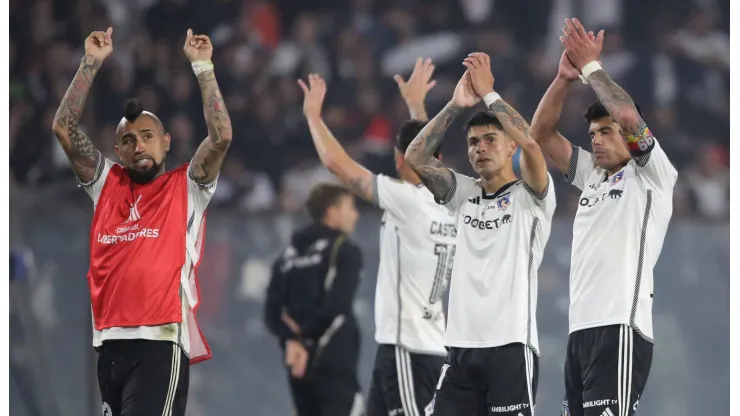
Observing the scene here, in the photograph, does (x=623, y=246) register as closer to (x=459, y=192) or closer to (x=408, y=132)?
(x=459, y=192)

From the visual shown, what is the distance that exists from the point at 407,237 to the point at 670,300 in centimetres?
417

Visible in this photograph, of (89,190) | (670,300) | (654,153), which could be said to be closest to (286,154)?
(670,300)

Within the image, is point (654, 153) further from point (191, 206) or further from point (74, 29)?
point (74, 29)

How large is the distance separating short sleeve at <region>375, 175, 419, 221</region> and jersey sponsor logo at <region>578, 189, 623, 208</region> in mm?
1525

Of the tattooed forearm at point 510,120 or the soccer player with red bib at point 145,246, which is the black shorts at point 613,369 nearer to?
the tattooed forearm at point 510,120

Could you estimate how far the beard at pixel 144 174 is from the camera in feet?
21.5

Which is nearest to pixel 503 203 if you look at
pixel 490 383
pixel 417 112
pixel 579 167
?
pixel 579 167

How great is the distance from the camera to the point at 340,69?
45.1 feet

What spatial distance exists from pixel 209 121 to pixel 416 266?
2161mm

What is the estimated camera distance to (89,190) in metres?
6.76

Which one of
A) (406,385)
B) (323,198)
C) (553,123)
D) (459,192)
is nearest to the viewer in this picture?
(459,192)

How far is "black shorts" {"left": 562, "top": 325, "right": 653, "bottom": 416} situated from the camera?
6152 millimetres

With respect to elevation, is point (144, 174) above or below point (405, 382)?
above

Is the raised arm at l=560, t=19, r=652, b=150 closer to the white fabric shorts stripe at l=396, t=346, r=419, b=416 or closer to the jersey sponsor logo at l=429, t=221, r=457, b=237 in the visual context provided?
the jersey sponsor logo at l=429, t=221, r=457, b=237
